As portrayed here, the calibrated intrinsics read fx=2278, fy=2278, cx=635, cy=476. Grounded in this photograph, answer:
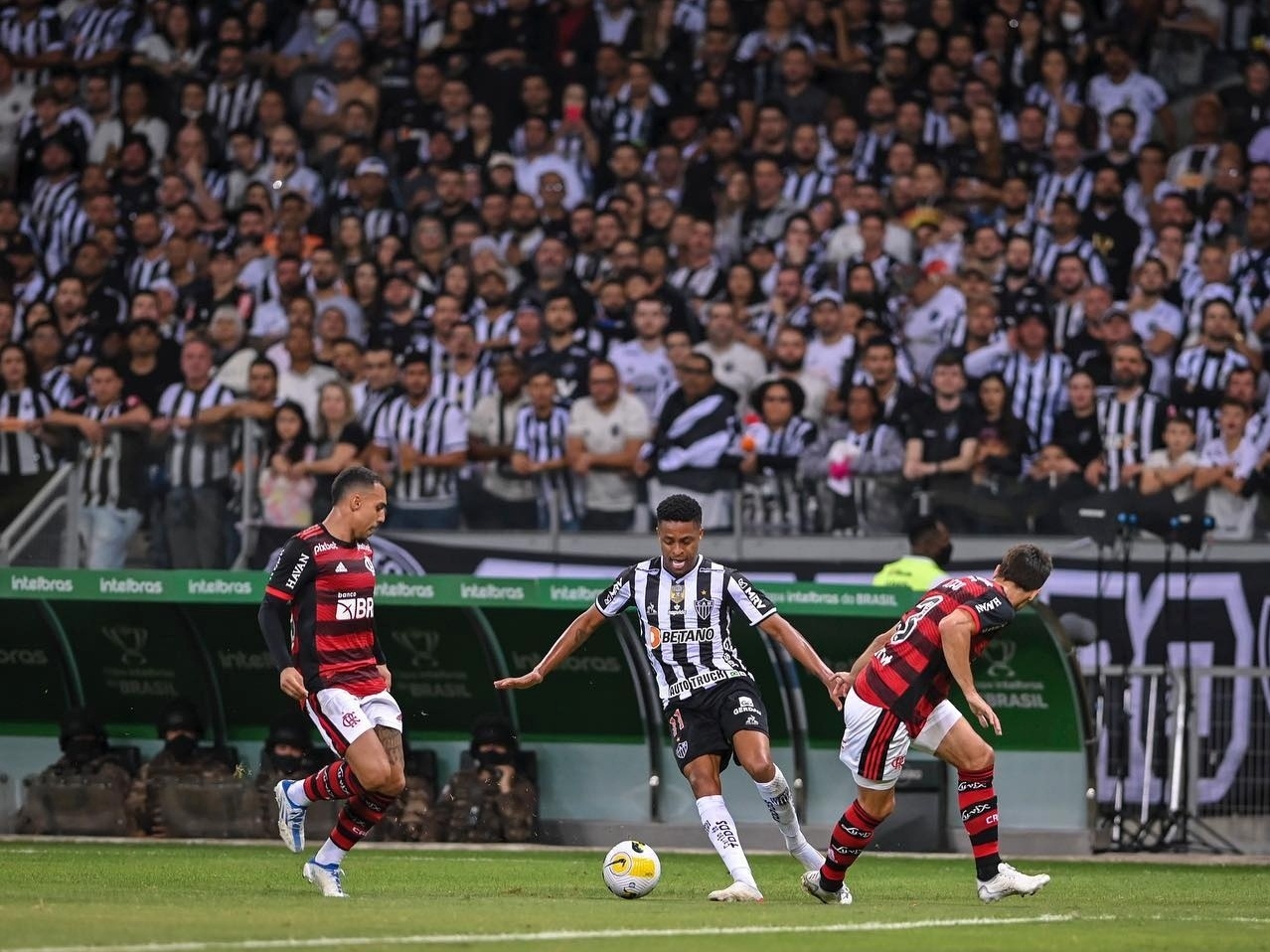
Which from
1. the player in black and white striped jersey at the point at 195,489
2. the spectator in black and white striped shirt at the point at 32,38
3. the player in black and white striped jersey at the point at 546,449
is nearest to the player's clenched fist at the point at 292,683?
the player in black and white striped jersey at the point at 546,449


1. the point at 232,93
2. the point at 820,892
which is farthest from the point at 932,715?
the point at 232,93

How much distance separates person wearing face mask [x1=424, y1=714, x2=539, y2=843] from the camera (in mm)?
16641

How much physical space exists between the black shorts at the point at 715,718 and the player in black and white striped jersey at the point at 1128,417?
20.0 feet

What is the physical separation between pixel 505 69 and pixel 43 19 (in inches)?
248

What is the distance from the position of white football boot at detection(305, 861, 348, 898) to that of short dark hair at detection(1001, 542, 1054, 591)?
11.8ft

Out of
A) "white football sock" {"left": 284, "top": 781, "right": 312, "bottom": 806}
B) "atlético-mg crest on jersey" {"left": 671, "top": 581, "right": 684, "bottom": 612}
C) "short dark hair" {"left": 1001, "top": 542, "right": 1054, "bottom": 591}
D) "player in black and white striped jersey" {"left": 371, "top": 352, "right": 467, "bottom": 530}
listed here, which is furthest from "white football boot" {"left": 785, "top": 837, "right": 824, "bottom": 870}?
"player in black and white striped jersey" {"left": 371, "top": 352, "right": 467, "bottom": 530}

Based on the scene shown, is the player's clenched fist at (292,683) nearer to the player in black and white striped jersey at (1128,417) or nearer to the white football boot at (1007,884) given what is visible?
the white football boot at (1007,884)

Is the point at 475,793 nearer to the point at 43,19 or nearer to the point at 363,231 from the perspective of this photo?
the point at 363,231

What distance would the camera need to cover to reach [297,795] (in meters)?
11.7

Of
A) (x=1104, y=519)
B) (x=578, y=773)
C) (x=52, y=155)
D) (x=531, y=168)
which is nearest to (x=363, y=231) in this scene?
(x=531, y=168)

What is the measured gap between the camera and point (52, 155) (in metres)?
24.2

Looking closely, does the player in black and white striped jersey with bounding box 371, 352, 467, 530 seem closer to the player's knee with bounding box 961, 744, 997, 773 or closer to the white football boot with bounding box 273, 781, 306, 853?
the white football boot with bounding box 273, 781, 306, 853

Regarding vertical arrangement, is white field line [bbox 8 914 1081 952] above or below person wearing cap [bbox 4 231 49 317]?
below

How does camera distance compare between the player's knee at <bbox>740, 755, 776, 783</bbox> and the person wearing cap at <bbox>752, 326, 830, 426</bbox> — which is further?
the person wearing cap at <bbox>752, 326, 830, 426</bbox>
